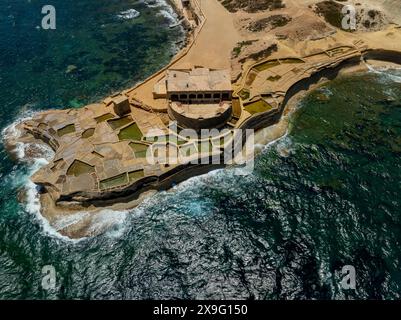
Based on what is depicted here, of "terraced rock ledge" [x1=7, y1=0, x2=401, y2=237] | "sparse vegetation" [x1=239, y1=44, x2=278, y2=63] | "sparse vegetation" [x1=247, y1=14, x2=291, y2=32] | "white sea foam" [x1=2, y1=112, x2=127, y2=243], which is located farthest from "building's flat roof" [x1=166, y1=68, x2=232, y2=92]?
"sparse vegetation" [x1=247, y1=14, x2=291, y2=32]

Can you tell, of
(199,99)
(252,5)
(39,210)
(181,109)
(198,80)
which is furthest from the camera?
(252,5)

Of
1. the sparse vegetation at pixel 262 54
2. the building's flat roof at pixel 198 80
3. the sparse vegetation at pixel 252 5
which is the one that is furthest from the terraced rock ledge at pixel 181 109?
the sparse vegetation at pixel 252 5

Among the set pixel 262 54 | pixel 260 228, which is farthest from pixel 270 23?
pixel 260 228

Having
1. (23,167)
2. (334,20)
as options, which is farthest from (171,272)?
(334,20)

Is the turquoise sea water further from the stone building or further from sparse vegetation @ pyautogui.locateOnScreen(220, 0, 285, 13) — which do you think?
sparse vegetation @ pyautogui.locateOnScreen(220, 0, 285, 13)

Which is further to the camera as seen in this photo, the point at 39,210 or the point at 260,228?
the point at 39,210

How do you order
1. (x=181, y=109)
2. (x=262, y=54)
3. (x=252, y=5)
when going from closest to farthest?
(x=181, y=109) < (x=262, y=54) < (x=252, y=5)

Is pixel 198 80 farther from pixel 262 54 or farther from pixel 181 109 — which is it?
pixel 262 54
